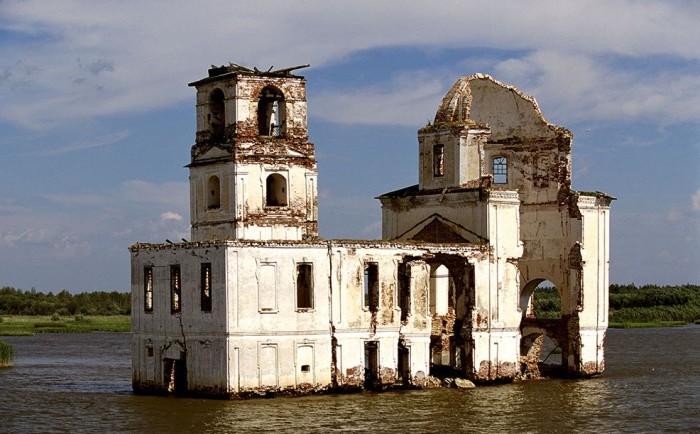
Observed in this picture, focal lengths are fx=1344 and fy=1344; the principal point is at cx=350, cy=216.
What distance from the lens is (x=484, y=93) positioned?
47.3m

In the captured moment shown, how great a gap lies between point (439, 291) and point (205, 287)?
1056 centimetres

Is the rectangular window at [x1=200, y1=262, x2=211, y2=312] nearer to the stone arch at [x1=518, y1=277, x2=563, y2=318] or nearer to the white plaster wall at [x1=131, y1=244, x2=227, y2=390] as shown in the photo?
the white plaster wall at [x1=131, y1=244, x2=227, y2=390]

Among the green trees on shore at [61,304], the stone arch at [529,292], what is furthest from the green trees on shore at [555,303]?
the stone arch at [529,292]

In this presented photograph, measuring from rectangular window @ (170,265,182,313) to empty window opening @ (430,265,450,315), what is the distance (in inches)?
391

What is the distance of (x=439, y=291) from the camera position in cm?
4512

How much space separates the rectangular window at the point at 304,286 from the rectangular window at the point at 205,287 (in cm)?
257

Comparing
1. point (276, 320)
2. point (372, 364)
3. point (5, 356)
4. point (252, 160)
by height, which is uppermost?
point (252, 160)

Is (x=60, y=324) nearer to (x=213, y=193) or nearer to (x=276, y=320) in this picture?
(x=213, y=193)

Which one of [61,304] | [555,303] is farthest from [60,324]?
[555,303]

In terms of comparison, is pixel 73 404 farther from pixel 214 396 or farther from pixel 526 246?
pixel 526 246

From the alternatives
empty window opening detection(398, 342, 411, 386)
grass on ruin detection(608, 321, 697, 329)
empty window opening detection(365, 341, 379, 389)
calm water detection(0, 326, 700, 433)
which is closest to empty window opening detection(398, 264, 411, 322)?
empty window opening detection(398, 342, 411, 386)

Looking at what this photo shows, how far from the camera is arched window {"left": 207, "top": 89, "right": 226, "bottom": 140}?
40.5 meters

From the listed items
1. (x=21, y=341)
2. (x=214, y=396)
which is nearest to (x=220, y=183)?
(x=214, y=396)

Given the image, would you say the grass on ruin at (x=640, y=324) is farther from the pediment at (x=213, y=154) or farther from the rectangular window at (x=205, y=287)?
the rectangular window at (x=205, y=287)
